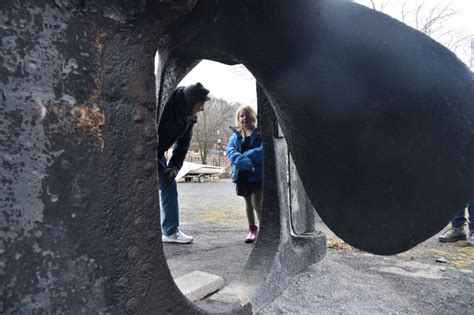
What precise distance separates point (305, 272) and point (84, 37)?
10.2 ft

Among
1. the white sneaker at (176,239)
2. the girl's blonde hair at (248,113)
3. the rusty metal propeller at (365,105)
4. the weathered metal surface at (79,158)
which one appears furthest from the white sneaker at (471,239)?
the weathered metal surface at (79,158)

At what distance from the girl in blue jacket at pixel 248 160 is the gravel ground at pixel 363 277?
606 millimetres

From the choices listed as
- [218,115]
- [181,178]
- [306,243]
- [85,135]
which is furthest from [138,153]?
[218,115]

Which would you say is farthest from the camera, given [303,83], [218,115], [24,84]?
[218,115]

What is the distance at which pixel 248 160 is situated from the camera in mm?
4543

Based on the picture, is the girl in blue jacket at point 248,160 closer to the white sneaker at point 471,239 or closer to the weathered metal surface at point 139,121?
the white sneaker at point 471,239

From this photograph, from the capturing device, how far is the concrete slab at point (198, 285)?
246 centimetres

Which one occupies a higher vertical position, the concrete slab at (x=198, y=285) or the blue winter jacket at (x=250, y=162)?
the blue winter jacket at (x=250, y=162)

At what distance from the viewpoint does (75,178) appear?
77 cm

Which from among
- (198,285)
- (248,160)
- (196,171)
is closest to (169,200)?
(248,160)

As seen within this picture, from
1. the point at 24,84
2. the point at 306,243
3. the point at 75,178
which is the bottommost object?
the point at 306,243

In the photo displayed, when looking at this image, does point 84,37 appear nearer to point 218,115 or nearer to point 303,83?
point 303,83

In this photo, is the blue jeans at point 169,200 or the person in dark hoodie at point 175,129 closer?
the person in dark hoodie at point 175,129

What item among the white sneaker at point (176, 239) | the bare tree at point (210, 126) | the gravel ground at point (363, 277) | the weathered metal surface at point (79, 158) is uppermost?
the bare tree at point (210, 126)
